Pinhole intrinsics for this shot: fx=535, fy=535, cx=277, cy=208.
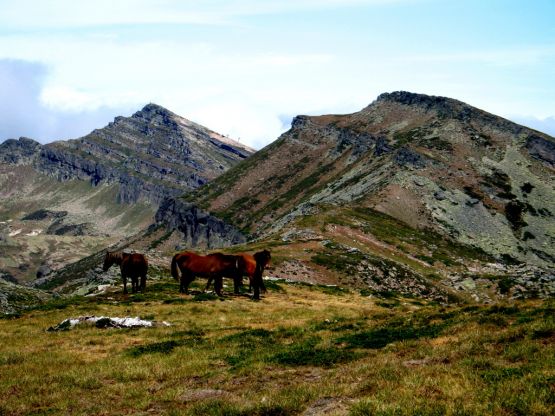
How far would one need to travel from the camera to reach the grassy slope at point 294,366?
12.9m

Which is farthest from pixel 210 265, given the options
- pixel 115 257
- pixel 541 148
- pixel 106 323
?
pixel 541 148

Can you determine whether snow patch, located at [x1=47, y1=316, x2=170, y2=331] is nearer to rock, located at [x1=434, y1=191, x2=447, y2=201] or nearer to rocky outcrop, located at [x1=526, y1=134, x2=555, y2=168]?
rock, located at [x1=434, y1=191, x2=447, y2=201]

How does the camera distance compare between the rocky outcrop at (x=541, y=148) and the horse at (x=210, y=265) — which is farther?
the rocky outcrop at (x=541, y=148)

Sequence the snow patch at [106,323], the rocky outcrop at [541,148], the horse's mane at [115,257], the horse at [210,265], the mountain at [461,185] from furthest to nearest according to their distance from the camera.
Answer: the rocky outcrop at [541,148], the mountain at [461,185], the horse's mane at [115,257], the horse at [210,265], the snow patch at [106,323]

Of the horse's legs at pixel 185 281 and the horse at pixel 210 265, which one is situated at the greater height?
the horse at pixel 210 265

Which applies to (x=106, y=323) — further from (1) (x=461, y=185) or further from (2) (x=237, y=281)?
(1) (x=461, y=185)

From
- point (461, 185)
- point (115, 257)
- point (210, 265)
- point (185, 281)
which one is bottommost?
point (185, 281)

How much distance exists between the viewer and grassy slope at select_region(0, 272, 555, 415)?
12.9 metres

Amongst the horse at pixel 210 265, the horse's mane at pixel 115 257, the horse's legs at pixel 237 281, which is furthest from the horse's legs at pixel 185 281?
the horse's mane at pixel 115 257

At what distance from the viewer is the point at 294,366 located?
707 inches

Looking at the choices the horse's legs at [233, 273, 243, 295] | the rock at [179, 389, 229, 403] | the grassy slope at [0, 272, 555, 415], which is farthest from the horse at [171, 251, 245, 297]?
the rock at [179, 389, 229, 403]

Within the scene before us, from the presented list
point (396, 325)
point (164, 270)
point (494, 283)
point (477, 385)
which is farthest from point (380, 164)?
point (477, 385)

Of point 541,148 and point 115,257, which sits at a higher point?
point 541,148

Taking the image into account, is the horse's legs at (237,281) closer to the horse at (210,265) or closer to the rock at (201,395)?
the horse at (210,265)
